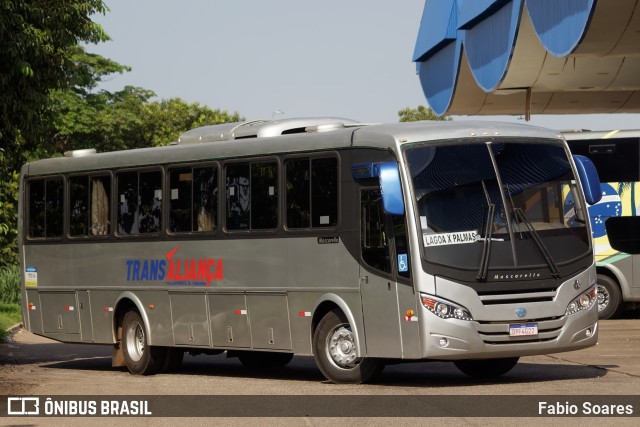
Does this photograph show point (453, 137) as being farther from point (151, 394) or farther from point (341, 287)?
point (151, 394)

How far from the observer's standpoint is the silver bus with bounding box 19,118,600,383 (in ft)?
49.2

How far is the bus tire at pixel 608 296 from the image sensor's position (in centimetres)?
2869

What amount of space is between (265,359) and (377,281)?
198 inches

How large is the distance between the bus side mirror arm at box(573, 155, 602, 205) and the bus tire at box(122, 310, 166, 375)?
21.8 ft

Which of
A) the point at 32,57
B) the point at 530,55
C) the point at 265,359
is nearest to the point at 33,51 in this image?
the point at 32,57

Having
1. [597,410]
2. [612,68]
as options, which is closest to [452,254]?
[597,410]

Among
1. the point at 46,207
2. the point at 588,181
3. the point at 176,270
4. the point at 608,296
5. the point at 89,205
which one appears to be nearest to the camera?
the point at 588,181

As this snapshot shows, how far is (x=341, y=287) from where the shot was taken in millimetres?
16047

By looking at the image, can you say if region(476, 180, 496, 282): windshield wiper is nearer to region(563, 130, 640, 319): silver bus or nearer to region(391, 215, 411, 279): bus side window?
region(391, 215, 411, 279): bus side window

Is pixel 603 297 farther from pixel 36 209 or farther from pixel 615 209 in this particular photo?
pixel 36 209

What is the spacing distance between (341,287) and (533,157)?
2.64m

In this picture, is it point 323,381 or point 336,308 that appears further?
point 323,381

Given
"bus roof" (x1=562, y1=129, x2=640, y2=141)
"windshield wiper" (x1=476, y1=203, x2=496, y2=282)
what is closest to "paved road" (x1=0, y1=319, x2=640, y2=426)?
"windshield wiper" (x1=476, y1=203, x2=496, y2=282)

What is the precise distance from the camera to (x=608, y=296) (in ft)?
94.3
